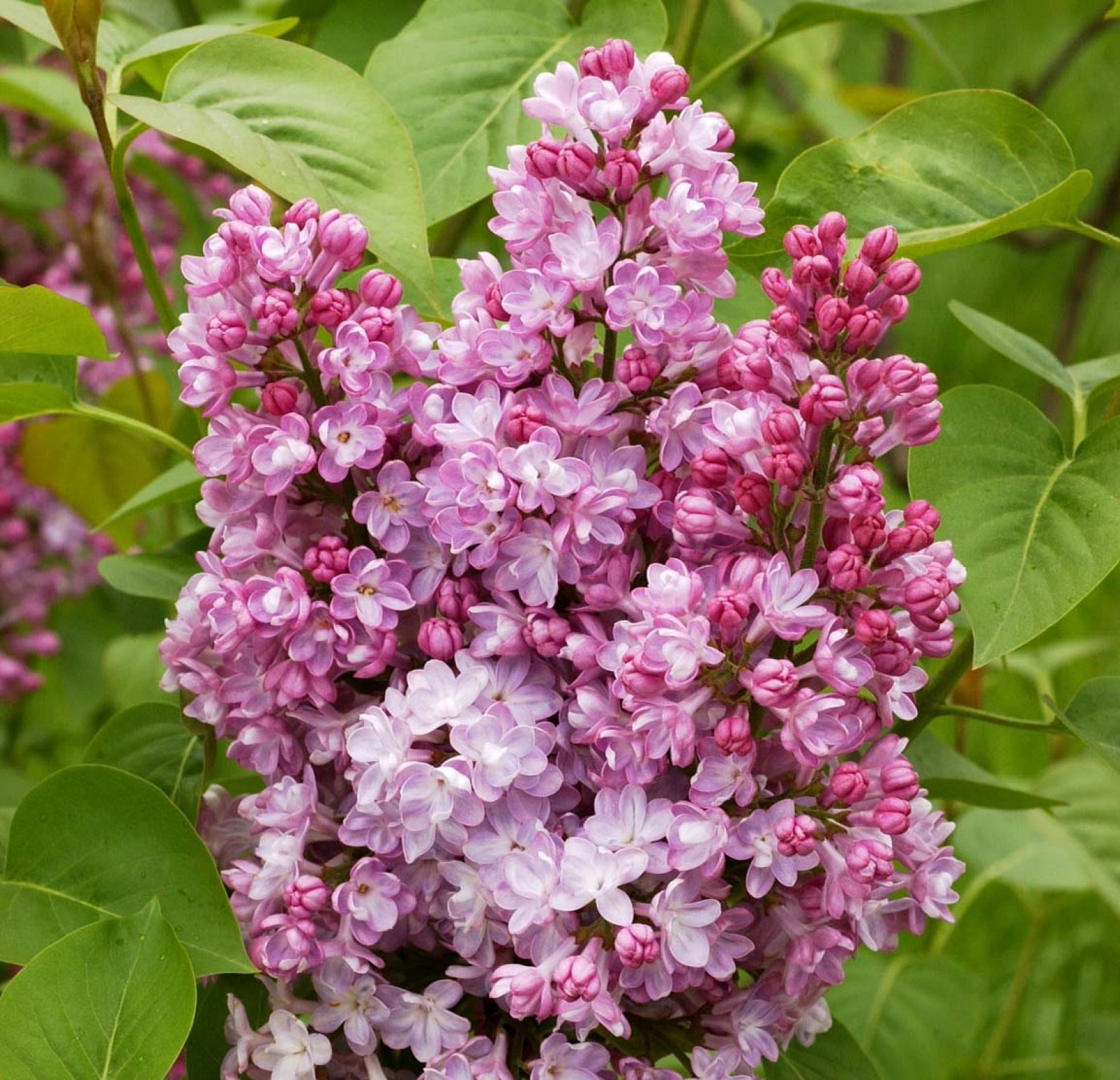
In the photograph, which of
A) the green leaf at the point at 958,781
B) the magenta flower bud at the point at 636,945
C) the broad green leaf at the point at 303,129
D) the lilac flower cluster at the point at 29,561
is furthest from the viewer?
the lilac flower cluster at the point at 29,561

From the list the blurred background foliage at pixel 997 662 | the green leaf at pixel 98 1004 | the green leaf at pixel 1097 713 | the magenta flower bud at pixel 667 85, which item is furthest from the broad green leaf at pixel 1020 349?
the green leaf at pixel 98 1004

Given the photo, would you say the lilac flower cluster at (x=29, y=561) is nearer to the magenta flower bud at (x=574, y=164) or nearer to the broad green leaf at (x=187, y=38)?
the broad green leaf at (x=187, y=38)

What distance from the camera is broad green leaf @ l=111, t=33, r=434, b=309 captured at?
1.83ft

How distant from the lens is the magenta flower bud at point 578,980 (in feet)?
1.46

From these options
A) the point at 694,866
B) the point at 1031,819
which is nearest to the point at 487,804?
the point at 694,866

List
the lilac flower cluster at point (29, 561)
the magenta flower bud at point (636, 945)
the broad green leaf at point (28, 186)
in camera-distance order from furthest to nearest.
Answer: the lilac flower cluster at point (29, 561), the broad green leaf at point (28, 186), the magenta flower bud at point (636, 945)

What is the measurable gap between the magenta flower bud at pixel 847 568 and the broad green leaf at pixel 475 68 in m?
→ 0.28

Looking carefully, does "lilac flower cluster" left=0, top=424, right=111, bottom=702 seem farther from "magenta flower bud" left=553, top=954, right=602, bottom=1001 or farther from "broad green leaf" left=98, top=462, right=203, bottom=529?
"magenta flower bud" left=553, top=954, right=602, bottom=1001

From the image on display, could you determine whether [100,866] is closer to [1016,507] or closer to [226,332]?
[226,332]

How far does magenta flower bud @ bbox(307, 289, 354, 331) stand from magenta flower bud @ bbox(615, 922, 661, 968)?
23 centimetres

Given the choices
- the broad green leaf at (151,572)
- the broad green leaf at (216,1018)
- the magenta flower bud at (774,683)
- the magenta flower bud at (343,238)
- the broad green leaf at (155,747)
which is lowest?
the broad green leaf at (216,1018)

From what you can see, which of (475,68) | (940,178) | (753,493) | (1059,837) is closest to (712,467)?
(753,493)

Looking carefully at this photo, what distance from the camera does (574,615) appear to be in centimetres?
50

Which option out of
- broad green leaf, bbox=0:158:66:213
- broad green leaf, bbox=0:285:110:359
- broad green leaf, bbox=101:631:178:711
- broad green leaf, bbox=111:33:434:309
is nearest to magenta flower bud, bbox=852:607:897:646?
broad green leaf, bbox=111:33:434:309
